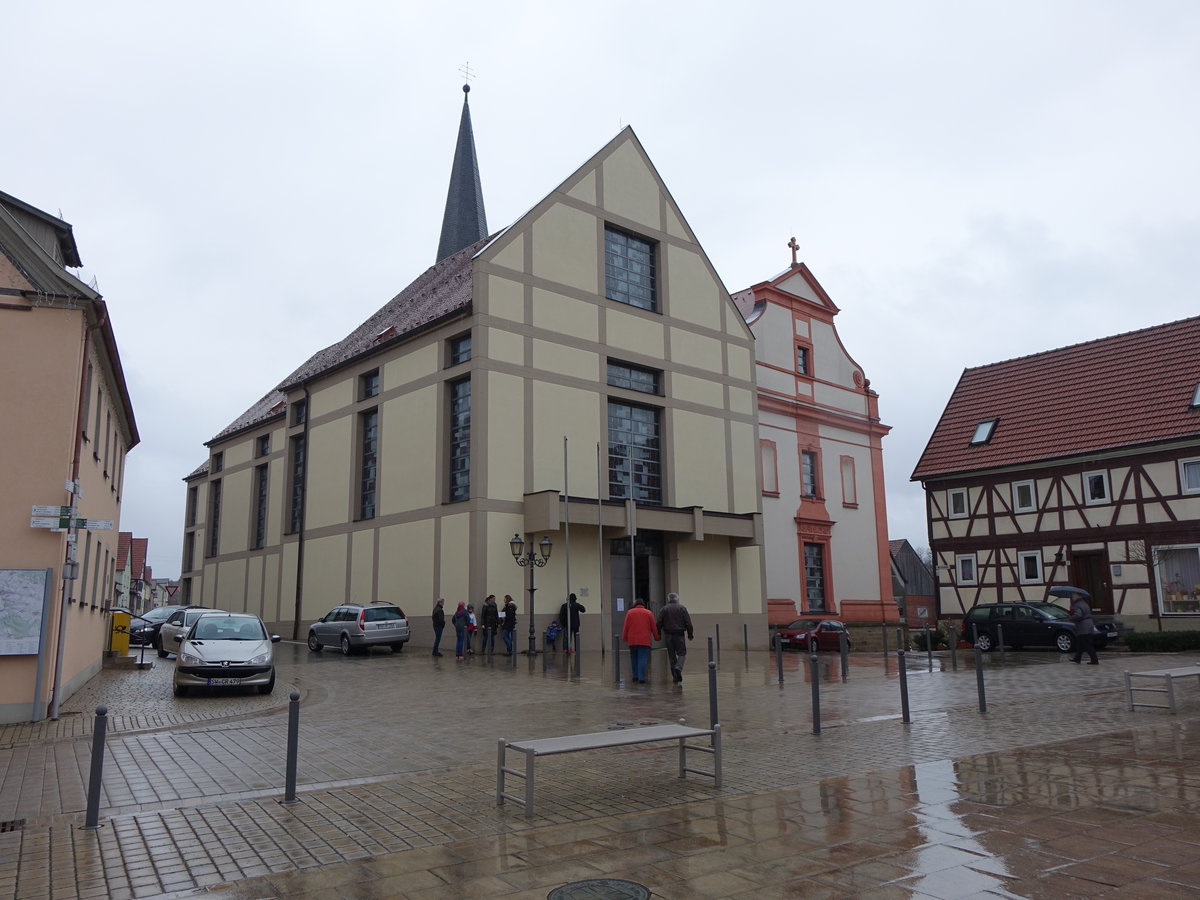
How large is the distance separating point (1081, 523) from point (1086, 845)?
109ft

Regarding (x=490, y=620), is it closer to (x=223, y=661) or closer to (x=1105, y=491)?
(x=223, y=661)

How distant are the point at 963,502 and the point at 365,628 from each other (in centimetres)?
2615

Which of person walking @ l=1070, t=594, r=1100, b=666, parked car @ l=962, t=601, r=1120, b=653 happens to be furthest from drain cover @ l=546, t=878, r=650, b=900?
parked car @ l=962, t=601, r=1120, b=653

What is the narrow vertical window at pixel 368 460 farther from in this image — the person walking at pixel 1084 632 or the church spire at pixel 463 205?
the person walking at pixel 1084 632

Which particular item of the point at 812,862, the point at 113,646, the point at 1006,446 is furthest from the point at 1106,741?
the point at 1006,446

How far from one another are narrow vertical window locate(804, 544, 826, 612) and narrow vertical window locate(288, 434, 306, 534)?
805 inches

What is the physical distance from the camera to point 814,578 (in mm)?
38094

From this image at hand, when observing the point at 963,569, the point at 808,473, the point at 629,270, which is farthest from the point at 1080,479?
the point at 629,270

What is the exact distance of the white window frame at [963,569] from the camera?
127 ft

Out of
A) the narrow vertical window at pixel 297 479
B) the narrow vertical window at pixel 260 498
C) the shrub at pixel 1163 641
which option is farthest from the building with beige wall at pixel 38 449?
the shrub at pixel 1163 641

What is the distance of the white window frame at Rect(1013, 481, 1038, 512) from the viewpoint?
37.4 m

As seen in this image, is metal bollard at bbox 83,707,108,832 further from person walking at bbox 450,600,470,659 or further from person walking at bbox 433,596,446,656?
person walking at bbox 433,596,446,656

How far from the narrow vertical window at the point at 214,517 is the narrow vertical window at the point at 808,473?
27.5m

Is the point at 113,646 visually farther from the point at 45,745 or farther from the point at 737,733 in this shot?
the point at 737,733
